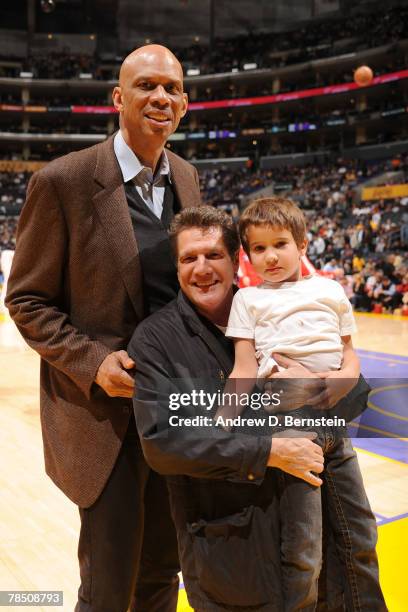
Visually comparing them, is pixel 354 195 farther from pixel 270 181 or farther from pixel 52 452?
pixel 52 452

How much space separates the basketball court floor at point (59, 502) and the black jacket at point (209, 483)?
37cm

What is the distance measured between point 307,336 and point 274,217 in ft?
1.10

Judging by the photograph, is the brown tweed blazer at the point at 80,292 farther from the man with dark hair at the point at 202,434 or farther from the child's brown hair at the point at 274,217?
the child's brown hair at the point at 274,217

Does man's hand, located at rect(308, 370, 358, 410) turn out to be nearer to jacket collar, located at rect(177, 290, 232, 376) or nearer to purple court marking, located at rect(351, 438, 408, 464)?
jacket collar, located at rect(177, 290, 232, 376)

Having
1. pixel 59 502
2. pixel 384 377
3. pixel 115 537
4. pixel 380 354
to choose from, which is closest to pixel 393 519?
pixel 59 502

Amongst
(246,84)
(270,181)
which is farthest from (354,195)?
(246,84)

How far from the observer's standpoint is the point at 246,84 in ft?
102

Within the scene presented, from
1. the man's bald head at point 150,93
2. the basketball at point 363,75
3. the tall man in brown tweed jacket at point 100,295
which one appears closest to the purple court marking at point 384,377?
the tall man in brown tweed jacket at point 100,295

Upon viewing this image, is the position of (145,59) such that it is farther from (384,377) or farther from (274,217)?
(384,377)

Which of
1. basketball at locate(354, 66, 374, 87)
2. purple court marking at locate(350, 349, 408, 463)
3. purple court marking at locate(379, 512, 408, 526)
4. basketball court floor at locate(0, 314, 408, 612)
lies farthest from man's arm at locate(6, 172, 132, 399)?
basketball at locate(354, 66, 374, 87)

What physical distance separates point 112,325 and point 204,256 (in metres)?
0.36

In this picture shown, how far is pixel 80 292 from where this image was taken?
165 cm

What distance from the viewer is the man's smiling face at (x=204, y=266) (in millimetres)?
1503

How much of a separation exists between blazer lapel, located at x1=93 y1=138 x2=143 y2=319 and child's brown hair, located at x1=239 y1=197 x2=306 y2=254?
1.04 ft
